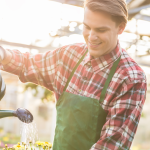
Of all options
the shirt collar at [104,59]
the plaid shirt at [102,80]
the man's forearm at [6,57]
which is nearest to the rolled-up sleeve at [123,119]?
the plaid shirt at [102,80]

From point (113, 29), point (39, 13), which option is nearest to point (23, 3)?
point (39, 13)

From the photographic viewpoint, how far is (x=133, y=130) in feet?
3.47

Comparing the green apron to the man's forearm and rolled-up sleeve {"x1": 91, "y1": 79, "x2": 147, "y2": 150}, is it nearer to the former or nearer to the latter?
rolled-up sleeve {"x1": 91, "y1": 79, "x2": 147, "y2": 150}

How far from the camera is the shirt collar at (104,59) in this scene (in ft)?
3.85

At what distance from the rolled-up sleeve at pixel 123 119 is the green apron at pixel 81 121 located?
10cm

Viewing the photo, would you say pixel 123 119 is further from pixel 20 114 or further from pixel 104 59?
pixel 20 114

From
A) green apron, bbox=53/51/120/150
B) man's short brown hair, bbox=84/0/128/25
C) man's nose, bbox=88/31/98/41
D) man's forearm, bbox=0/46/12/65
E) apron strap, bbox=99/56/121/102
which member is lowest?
green apron, bbox=53/51/120/150

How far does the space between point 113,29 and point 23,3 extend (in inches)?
87.8

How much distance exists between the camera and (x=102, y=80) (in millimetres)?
1164

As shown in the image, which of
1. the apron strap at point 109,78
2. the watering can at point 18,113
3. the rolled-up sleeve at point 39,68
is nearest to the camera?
the watering can at point 18,113

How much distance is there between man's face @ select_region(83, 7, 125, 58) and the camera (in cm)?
102

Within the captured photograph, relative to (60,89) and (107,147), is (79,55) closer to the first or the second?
(60,89)

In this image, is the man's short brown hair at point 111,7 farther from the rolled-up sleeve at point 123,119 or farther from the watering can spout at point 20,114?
the watering can spout at point 20,114

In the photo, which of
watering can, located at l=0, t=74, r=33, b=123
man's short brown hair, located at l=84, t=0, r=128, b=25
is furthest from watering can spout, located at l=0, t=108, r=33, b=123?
man's short brown hair, located at l=84, t=0, r=128, b=25
